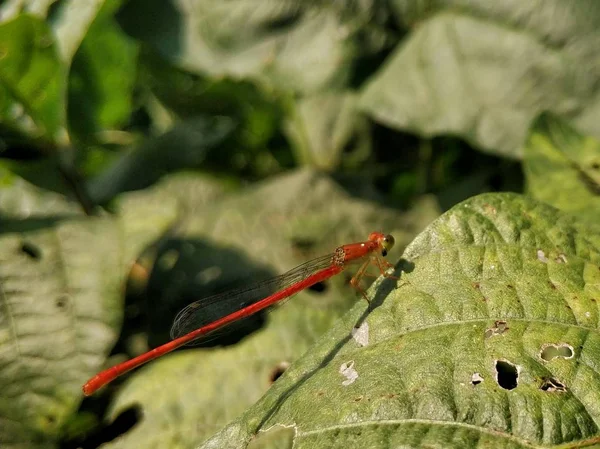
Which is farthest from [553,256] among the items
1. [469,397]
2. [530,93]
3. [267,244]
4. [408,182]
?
[408,182]

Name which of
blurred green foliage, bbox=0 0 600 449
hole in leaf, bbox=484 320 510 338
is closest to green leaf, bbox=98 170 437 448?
blurred green foliage, bbox=0 0 600 449

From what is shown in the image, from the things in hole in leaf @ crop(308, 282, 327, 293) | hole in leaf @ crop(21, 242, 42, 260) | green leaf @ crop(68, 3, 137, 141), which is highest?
green leaf @ crop(68, 3, 137, 141)

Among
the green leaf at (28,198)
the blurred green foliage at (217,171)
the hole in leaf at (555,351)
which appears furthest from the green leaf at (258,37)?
the hole in leaf at (555,351)

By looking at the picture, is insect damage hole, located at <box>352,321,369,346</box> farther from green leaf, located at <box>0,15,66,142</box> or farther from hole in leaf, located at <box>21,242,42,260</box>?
green leaf, located at <box>0,15,66,142</box>

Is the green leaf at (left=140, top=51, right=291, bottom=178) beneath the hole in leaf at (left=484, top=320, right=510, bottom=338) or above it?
beneath

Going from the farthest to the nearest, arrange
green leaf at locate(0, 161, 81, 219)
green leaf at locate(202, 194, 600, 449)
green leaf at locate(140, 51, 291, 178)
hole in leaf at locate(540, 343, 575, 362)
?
green leaf at locate(140, 51, 291, 178) → green leaf at locate(0, 161, 81, 219) → hole in leaf at locate(540, 343, 575, 362) → green leaf at locate(202, 194, 600, 449)

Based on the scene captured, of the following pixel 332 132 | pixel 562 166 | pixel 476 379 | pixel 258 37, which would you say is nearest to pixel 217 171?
pixel 332 132
